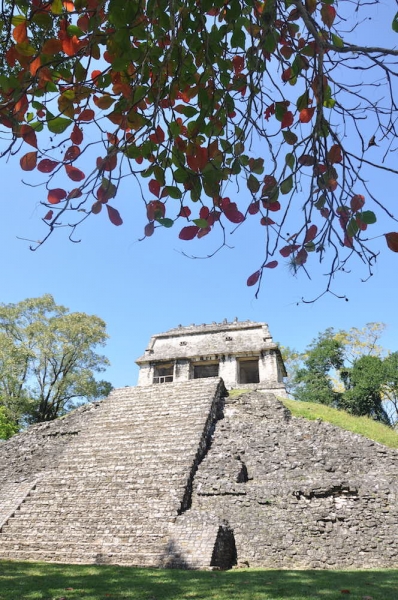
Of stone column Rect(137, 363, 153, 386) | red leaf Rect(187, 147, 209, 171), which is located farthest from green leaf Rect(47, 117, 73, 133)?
stone column Rect(137, 363, 153, 386)

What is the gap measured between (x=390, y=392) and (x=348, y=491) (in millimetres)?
18968

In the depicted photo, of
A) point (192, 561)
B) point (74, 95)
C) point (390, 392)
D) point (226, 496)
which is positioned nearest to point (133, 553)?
point (192, 561)

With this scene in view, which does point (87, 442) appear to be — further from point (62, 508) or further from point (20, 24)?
point (20, 24)

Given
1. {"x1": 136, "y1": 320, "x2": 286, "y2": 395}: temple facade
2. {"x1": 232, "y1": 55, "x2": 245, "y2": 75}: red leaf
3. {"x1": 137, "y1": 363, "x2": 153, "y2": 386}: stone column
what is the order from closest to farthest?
{"x1": 232, "y1": 55, "x2": 245, "y2": 75}: red leaf, {"x1": 136, "y1": 320, "x2": 286, "y2": 395}: temple facade, {"x1": 137, "y1": 363, "x2": 153, "y2": 386}: stone column

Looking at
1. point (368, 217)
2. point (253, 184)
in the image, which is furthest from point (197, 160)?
point (368, 217)

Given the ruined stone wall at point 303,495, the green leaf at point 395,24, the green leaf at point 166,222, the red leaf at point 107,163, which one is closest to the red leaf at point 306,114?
the green leaf at point 395,24

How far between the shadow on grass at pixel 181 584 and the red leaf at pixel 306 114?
4.74 m

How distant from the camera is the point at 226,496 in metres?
9.29

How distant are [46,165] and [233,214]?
3.75 ft

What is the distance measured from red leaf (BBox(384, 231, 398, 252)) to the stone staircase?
22.1ft

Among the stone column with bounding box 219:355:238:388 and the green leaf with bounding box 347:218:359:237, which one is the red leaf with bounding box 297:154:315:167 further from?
the stone column with bounding box 219:355:238:388

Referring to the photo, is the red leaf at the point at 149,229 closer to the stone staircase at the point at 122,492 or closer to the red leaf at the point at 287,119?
the red leaf at the point at 287,119

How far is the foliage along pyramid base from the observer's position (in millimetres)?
7863

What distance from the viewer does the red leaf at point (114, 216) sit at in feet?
7.50
